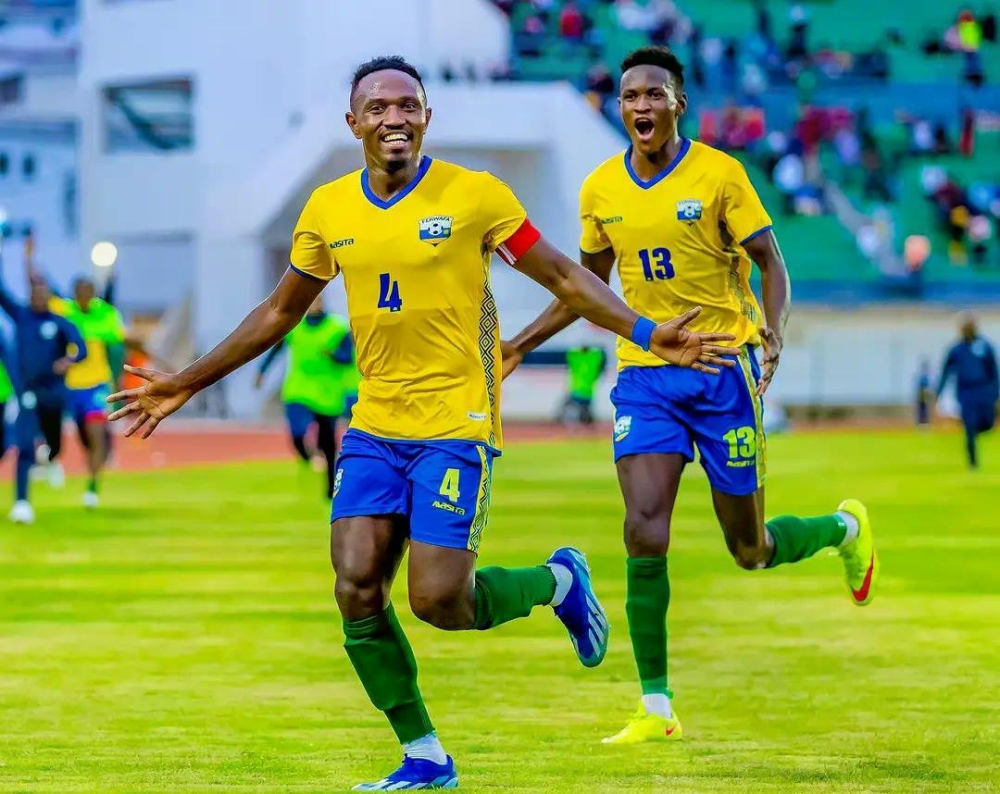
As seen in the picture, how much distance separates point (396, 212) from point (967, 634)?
5.73 meters

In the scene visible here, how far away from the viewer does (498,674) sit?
1012cm

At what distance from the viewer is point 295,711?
8.91 meters

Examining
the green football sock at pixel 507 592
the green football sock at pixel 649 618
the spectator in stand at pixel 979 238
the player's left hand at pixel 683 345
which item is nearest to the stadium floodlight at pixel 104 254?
the spectator in stand at pixel 979 238

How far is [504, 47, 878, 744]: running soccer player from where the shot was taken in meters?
8.48

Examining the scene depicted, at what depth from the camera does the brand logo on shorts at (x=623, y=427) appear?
8.68 meters

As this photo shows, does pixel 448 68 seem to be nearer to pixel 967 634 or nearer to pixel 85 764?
pixel 967 634

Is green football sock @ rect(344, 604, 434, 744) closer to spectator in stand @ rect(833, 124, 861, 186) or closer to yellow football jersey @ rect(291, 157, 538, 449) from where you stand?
yellow football jersey @ rect(291, 157, 538, 449)

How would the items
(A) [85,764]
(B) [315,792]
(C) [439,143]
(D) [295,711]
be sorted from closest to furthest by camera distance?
(B) [315,792], (A) [85,764], (D) [295,711], (C) [439,143]

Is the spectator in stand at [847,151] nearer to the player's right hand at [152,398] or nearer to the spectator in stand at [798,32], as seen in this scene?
→ the spectator in stand at [798,32]

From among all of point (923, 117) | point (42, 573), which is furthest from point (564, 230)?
point (42, 573)

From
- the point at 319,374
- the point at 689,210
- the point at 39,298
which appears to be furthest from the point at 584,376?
the point at 689,210

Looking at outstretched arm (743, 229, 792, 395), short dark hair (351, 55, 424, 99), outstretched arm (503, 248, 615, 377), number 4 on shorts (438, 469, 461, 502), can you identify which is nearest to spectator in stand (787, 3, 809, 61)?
outstretched arm (743, 229, 792, 395)

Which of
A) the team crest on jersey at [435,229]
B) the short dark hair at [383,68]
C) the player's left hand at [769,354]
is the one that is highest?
the short dark hair at [383,68]

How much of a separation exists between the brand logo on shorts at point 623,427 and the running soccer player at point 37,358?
1151 centimetres
